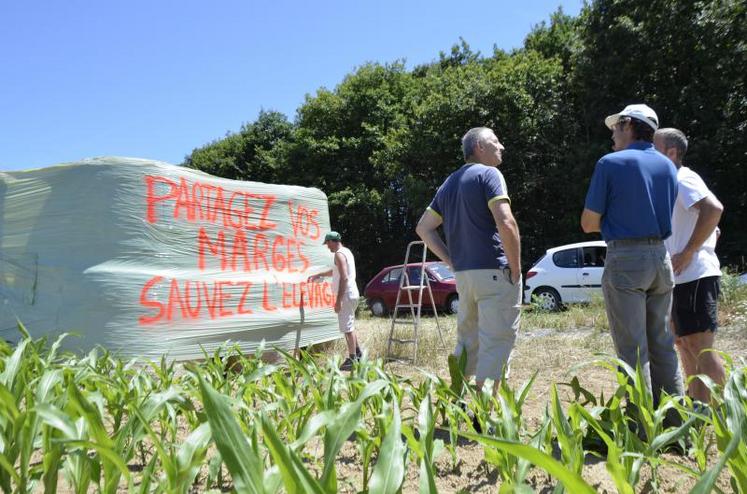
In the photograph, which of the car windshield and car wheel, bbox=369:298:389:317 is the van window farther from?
car wheel, bbox=369:298:389:317

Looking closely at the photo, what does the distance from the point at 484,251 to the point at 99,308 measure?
3327 millimetres

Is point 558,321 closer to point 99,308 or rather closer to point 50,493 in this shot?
point 99,308

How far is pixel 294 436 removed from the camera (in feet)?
7.26

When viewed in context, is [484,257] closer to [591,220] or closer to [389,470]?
[591,220]

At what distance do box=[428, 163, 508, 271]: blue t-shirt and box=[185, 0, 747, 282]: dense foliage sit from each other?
43.5 ft

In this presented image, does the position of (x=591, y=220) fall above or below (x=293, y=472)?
above

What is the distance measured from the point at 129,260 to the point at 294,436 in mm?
3402

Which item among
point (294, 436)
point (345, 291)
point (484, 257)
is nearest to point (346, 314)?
point (345, 291)

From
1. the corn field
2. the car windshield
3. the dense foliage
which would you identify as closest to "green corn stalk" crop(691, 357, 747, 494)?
the corn field

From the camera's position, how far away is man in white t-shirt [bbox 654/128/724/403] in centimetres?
292

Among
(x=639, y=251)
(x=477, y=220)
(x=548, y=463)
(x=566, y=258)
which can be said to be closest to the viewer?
(x=548, y=463)

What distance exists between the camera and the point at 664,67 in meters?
15.9

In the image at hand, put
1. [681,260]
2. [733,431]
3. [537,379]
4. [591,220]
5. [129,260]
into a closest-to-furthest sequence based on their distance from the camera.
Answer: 1. [733,431]
2. [591,220]
3. [681,260]
4. [537,379]
5. [129,260]

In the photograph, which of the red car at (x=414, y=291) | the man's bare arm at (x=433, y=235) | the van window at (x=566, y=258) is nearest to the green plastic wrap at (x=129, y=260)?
the man's bare arm at (x=433, y=235)
